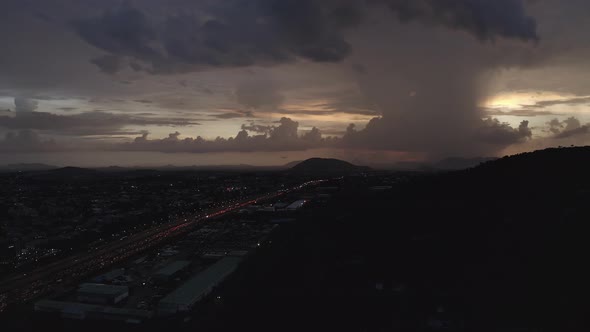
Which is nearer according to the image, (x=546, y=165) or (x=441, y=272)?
(x=441, y=272)

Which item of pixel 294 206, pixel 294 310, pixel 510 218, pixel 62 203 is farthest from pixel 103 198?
pixel 510 218

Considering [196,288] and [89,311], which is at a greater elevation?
[196,288]

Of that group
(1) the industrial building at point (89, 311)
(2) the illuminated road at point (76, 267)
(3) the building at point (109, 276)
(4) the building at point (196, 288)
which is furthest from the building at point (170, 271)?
(2) the illuminated road at point (76, 267)

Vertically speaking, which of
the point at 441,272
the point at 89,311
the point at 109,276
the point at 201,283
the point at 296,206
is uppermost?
the point at 441,272

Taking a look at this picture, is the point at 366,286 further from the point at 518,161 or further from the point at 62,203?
the point at 62,203

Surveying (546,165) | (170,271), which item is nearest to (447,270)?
(546,165)

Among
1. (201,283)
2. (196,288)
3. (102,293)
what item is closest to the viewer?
(102,293)

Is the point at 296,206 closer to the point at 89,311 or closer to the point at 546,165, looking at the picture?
the point at 546,165

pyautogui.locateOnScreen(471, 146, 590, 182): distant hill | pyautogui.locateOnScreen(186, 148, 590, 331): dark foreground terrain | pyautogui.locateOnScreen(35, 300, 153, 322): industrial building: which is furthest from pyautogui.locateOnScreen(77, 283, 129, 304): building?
pyautogui.locateOnScreen(471, 146, 590, 182): distant hill

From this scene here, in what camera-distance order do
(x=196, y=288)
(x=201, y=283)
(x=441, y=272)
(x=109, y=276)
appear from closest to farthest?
1. (x=441, y=272)
2. (x=196, y=288)
3. (x=201, y=283)
4. (x=109, y=276)

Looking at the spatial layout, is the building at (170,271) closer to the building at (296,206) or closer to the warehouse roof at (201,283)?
the warehouse roof at (201,283)
